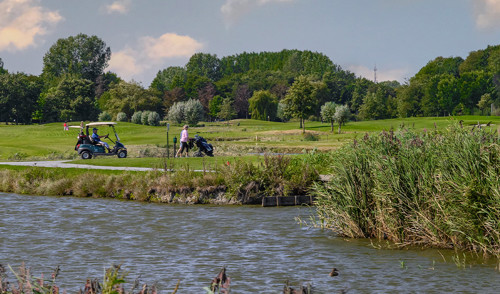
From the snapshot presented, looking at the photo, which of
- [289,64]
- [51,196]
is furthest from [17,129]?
[289,64]

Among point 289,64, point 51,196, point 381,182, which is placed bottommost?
point 51,196

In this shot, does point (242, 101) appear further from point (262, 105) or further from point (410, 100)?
point (410, 100)

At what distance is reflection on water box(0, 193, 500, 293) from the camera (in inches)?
471

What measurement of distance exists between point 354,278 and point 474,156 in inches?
134

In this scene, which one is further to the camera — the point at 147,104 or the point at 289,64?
the point at 289,64

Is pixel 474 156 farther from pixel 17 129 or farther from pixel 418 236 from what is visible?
pixel 17 129

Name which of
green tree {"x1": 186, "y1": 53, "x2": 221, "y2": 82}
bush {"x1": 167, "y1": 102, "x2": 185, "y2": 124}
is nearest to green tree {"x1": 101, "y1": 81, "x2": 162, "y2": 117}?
bush {"x1": 167, "y1": 102, "x2": 185, "y2": 124}

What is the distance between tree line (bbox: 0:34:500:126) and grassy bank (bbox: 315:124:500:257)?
2297 inches

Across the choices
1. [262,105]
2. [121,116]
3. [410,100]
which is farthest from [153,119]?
[410,100]

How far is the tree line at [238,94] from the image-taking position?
91625 millimetres

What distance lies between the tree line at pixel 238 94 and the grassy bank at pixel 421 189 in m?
58.4

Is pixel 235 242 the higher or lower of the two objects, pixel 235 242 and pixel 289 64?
the lower

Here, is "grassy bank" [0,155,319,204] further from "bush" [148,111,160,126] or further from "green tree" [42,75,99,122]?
"green tree" [42,75,99,122]

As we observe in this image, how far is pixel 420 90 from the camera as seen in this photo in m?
112
